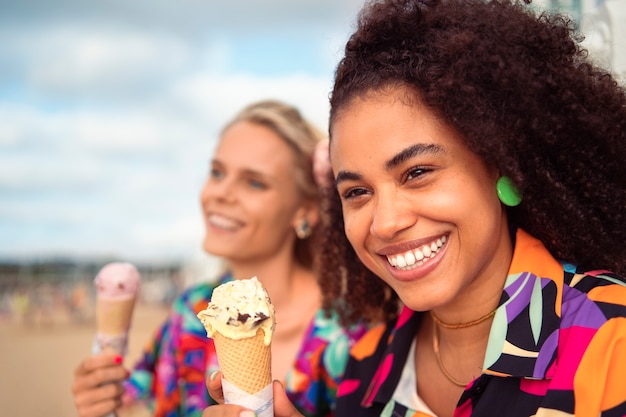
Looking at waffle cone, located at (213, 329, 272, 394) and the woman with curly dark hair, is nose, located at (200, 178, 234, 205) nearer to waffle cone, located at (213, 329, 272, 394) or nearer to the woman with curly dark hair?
the woman with curly dark hair

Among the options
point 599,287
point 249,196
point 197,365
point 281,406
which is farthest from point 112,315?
point 599,287

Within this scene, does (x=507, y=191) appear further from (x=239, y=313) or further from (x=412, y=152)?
(x=239, y=313)

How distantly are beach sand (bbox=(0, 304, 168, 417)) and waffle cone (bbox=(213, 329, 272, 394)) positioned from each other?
2887 mm

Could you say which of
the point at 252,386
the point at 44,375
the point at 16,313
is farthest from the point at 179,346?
the point at 16,313

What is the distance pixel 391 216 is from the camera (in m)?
2.05

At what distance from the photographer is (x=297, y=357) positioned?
148 inches

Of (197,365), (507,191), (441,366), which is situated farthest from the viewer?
(197,365)

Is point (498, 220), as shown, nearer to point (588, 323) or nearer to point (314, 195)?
point (588, 323)

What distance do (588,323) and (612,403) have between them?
256 mm

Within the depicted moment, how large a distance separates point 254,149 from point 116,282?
141cm

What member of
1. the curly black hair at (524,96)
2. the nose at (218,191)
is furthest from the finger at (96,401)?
the curly black hair at (524,96)

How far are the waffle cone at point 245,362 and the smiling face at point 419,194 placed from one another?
529 millimetres

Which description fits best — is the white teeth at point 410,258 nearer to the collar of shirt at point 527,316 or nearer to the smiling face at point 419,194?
the smiling face at point 419,194

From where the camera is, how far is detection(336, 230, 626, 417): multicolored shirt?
177cm
